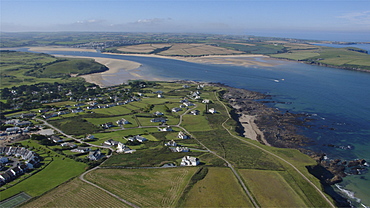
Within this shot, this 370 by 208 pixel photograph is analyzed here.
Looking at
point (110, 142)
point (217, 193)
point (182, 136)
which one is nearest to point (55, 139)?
point (110, 142)

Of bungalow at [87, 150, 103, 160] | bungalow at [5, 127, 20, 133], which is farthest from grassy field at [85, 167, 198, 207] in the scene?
bungalow at [5, 127, 20, 133]

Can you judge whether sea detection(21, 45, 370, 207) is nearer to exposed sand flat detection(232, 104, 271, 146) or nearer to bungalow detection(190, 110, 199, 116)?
exposed sand flat detection(232, 104, 271, 146)

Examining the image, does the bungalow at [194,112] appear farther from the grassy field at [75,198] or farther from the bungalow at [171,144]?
the grassy field at [75,198]

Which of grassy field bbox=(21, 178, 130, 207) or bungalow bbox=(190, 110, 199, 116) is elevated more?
bungalow bbox=(190, 110, 199, 116)

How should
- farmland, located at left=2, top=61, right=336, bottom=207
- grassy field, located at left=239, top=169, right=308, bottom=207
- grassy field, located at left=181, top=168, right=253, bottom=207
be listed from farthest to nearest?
farmland, located at left=2, top=61, right=336, bottom=207
grassy field, located at left=239, top=169, right=308, bottom=207
grassy field, located at left=181, top=168, right=253, bottom=207

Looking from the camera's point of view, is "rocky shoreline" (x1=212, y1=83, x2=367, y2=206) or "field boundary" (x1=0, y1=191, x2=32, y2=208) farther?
"rocky shoreline" (x1=212, y1=83, x2=367, y2=206)
